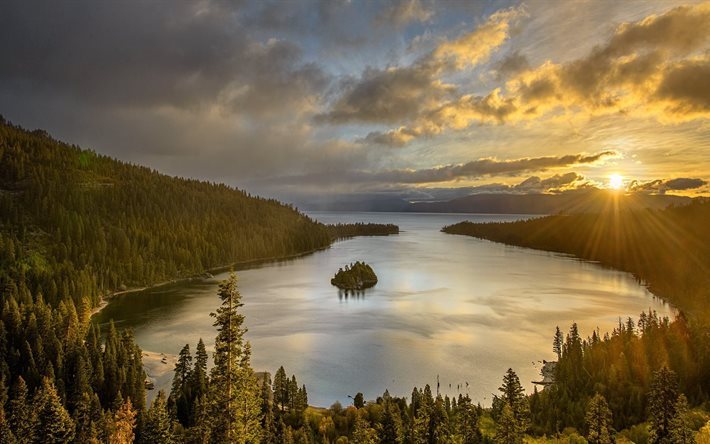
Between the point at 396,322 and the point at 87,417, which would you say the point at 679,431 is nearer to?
the point at 87,417

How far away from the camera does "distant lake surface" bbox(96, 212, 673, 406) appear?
2886 inches

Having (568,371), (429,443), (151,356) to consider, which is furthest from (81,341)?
(568,371)

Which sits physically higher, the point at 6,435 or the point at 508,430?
the point at 508,430

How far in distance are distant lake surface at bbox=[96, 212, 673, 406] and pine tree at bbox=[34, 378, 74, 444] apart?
29.4 metres

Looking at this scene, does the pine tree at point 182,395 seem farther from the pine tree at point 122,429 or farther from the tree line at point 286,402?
the pine tree at point 122,429

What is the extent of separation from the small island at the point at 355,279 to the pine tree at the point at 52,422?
113m

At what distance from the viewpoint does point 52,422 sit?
1751 inches

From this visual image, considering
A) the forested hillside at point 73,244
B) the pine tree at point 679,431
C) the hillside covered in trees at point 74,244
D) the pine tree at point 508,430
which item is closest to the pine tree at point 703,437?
the pine tree at point 679,431

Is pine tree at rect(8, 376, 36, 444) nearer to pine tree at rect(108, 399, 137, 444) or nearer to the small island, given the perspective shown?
pine tree at rect(108, 399, 137, 444)

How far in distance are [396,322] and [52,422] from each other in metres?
75.3

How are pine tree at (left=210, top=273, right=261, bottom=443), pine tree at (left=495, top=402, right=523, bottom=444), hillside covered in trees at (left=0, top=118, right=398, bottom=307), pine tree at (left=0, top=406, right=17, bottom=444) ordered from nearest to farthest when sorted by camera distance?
pine tree at (left=210, top=273, right=261, bottom=443), pine tree at (left=495, top=402, right=523, bottom=444), pine tree at (left=0, top=406, right=17, bottom=444), hillside covered in trees at (left=0, top=118, right=398, bottom=307)

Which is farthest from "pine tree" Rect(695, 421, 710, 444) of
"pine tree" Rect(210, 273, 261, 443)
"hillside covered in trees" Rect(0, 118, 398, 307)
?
"hillside covered in trees" Rect(0, 118, 398, 307)

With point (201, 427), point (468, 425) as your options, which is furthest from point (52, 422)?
point (468, 425)

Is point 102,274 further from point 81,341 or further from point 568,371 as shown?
point 568,371
